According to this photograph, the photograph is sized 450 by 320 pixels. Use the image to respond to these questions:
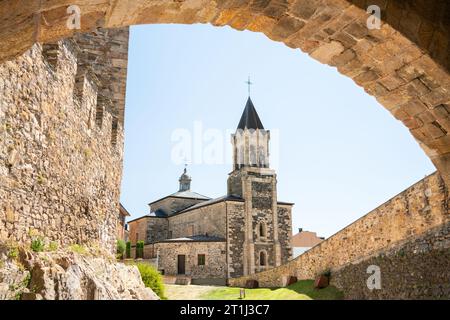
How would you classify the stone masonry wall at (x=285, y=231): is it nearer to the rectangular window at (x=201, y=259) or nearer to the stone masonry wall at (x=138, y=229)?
the rectangular window at (x=201, y=259)

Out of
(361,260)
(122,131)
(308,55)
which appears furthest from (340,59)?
(361,260)

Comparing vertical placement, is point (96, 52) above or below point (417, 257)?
above

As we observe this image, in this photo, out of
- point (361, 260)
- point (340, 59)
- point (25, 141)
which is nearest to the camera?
point (340, 59)

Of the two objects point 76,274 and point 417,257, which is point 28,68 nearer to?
point 76,274

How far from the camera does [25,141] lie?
5.39 meters

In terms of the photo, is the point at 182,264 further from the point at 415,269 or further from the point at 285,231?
the point at 415,269

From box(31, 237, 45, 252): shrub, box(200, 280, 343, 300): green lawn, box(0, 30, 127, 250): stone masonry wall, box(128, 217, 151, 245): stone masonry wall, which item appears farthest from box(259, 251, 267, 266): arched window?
box(31, 237, 45, 252): shrub

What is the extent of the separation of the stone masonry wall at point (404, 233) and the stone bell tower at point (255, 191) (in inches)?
630

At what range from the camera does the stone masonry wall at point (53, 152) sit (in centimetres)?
502

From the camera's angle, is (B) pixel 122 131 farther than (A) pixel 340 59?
Yes

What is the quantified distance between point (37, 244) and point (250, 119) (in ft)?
105

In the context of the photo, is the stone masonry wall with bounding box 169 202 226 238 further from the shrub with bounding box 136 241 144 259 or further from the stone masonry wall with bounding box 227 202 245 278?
the shrub with bounding box 136 241 144 259

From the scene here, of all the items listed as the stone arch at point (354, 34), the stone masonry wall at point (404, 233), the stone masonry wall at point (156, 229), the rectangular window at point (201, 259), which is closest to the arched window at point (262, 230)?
the rectangular window at point (201, 259)
